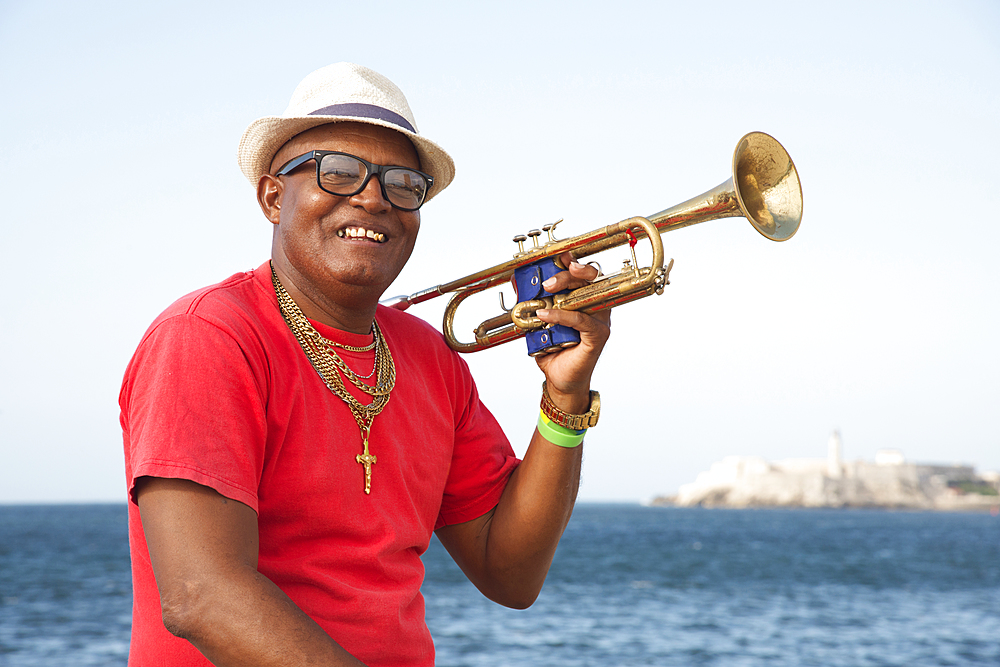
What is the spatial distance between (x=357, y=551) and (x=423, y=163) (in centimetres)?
115

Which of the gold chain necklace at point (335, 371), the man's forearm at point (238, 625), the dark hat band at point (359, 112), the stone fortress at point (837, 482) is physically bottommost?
the stone fortress at point (837, 482)

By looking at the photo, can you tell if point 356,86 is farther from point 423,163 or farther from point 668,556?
point 668,556

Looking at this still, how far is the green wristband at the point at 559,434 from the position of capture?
2.71 metres

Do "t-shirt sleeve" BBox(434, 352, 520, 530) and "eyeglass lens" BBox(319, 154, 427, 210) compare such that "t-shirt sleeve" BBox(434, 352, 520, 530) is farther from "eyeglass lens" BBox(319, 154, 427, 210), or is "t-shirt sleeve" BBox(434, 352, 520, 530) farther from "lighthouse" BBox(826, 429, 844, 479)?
"lighthouse" BBox(826, 429, 844, 479)

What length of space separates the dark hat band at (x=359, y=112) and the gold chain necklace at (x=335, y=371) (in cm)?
46

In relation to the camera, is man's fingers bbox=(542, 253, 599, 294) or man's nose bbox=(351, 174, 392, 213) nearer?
man's nose bbox=(351, 174, 392, 213)

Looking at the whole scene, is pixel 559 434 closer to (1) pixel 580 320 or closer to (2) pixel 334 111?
→ (1) pixel 580 320

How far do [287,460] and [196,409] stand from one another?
311 millimetres

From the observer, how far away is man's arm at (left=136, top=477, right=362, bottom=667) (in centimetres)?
170

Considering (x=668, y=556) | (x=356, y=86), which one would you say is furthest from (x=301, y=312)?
(x=668, y=556)

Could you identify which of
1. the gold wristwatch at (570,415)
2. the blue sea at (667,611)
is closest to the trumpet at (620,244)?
the gold wristwatch at (570,415)

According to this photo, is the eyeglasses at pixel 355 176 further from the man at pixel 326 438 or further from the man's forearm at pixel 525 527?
the man's forearm at pixel 525 527

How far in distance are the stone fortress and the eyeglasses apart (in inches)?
4644

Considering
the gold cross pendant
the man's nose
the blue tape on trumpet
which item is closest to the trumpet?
the blue tape on trumpet
